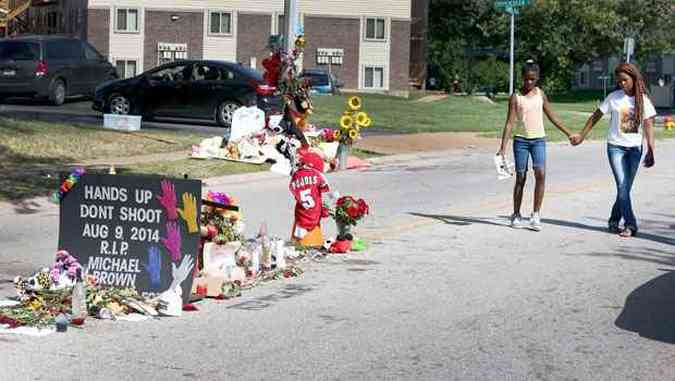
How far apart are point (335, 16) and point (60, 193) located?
176ft

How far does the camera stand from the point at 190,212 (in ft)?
29.1

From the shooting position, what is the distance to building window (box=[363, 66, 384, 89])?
2472 inches

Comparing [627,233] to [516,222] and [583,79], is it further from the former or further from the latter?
[583,79]

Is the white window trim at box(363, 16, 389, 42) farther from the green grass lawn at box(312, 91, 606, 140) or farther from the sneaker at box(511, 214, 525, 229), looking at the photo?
the sneaker at box(511, 214, 525, 229)

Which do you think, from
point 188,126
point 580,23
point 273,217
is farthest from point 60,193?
point 580,23

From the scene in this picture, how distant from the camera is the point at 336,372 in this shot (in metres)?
7.17

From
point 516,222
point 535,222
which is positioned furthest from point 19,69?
point 535,222

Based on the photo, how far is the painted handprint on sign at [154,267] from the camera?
29.4ft

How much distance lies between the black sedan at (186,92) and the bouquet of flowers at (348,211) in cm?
1407

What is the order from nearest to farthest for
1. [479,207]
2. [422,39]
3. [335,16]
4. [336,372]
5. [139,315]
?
[336,372], [139,315], [479,207], [335,16], [422,39]

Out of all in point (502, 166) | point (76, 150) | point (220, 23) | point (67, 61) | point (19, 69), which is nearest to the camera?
point (502, 166)

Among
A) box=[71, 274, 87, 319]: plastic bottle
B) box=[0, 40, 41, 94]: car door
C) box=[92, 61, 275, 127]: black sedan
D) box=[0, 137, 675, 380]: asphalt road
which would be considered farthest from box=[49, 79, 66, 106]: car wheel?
box=[71, 274, 87, 319]: plastic bottle

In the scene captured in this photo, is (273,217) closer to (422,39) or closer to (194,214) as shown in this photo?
(194,214)

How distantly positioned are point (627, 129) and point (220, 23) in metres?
49.6
